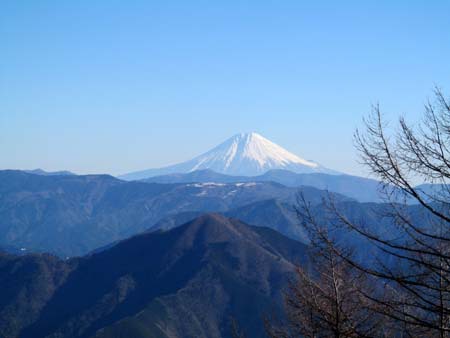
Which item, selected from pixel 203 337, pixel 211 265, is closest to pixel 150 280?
pixel 211 265

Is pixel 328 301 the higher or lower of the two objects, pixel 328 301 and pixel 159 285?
the higher

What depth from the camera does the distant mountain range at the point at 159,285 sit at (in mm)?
99312

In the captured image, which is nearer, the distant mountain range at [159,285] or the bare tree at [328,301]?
the bare tree at [328,301]

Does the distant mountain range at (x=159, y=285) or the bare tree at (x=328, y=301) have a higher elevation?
the bare tree at (x=328, y=301)

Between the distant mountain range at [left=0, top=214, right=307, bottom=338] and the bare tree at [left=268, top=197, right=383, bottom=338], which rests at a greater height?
the bare tree at [left=268, top=197, right=383, bottom=338]

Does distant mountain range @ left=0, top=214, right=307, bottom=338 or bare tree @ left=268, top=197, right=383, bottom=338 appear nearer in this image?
bare tree @ left=268, top=197, right=383, bottom=338

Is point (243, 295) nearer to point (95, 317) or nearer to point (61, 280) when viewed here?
point (95, 317)

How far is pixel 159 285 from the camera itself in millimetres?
121750

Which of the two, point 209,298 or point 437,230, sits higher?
point 437,230

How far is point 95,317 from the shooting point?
11375cm

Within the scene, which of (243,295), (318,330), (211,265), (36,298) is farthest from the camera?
(36,298)

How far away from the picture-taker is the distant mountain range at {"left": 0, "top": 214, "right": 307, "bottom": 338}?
326 ft

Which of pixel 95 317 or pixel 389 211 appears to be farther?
pixel 95 317

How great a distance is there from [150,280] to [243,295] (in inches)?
1088
